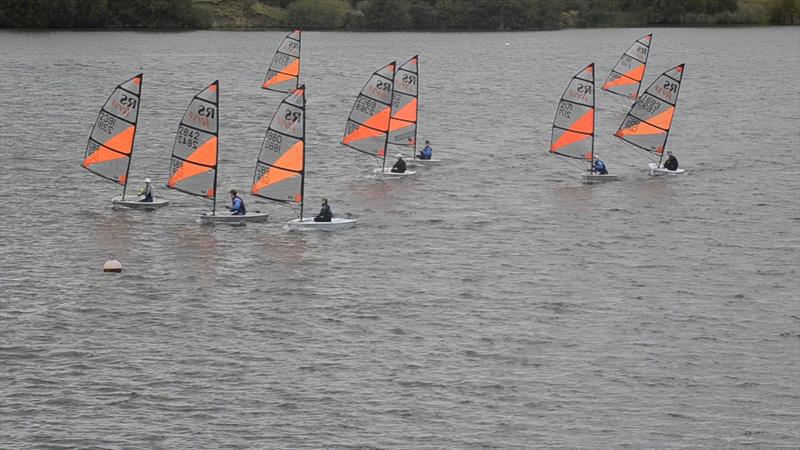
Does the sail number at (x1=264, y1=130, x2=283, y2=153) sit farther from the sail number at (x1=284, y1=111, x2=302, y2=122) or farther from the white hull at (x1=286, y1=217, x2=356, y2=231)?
the white hull at (x1=286, y1=217, x2=356, y2=231)

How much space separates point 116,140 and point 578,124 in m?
28.8

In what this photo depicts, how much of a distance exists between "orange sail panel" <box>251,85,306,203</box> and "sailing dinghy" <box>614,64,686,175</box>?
28195 mm

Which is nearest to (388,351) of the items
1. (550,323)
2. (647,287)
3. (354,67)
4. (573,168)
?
(550,323)

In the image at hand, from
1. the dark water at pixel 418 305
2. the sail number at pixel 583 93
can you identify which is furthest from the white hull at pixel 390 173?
the sail number at pixel 583 93

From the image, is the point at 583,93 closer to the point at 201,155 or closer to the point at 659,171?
the point at 659,171

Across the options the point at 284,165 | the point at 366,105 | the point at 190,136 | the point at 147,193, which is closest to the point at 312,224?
the point at 284,165

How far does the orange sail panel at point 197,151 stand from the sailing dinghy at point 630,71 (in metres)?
56.7

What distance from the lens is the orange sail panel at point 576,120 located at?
82.3m

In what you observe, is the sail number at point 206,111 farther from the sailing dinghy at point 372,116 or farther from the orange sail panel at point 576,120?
the orange sail panel at point 576,120

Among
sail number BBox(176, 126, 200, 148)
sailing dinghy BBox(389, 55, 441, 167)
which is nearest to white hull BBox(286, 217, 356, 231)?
sail number BBox(176, 126, 200, 148)

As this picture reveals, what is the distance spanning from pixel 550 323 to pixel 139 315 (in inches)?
666

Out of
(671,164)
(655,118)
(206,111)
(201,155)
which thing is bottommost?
(671,164)

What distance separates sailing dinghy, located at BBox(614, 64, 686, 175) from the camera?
286 feet

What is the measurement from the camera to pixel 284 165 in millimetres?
68250
